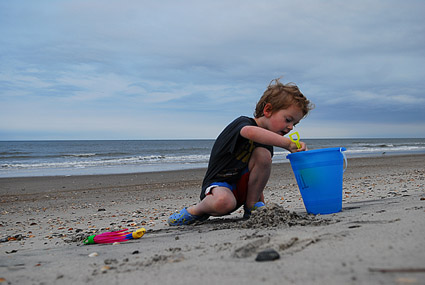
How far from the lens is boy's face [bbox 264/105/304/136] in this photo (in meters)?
3.20

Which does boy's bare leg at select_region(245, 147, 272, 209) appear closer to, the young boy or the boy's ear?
the young boy

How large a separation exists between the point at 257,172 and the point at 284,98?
0.75 metres

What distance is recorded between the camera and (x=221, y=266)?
169 cm

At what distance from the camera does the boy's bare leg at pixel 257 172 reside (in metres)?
3.32

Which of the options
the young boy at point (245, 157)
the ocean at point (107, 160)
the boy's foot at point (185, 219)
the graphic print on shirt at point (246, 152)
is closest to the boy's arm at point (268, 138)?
the young boy at point (245, 157)

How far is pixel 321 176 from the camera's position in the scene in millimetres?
3000

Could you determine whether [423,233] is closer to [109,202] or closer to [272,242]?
[272,242]

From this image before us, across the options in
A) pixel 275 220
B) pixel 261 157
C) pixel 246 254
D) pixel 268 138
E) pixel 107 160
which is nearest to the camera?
pixel 246 254

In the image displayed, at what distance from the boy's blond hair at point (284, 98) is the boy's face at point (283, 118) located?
38 millimetres

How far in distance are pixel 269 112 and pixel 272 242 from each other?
5.18 feet

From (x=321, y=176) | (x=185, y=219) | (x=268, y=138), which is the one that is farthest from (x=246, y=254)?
(x=185, y=219)

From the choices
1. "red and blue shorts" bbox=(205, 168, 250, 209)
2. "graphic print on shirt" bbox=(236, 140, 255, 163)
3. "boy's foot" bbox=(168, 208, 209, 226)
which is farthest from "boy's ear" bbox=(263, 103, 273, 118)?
"boy's foot" bbox=(168, 208, 209, 226)

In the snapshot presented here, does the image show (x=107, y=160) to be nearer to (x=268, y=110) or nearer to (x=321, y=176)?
(x=268, y=110)

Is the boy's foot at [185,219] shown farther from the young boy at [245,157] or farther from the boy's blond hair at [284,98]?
the boy's blond hair at [284,98]
